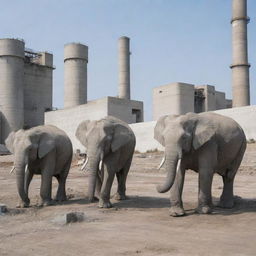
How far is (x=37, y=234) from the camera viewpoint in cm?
724

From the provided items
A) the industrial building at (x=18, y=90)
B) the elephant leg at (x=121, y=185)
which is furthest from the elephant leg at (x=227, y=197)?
the industrial building at (x=18, y=90)

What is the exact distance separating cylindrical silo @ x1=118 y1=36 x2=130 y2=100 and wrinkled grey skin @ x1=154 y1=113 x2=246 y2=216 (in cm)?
4658

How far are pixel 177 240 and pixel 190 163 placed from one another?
2921 millimetres

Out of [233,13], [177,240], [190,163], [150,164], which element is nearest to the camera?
[177,240]

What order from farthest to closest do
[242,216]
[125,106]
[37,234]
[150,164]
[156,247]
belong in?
[125,106] → [150,164] → [242,216] → [37,234] → [156,247]

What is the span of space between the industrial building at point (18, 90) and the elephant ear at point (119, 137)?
43.1 meters

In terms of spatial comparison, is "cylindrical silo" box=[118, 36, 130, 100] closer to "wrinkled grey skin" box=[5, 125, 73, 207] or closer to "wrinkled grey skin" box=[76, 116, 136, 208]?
"wrinkled grey skin" box=[5, 125, 73, 207]

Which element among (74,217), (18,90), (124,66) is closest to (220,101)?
(124,66)

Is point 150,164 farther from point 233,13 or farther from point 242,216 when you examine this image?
point 233,13

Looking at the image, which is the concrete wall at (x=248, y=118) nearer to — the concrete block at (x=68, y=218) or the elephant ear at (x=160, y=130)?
the elephant ear at (x=160, y=130)

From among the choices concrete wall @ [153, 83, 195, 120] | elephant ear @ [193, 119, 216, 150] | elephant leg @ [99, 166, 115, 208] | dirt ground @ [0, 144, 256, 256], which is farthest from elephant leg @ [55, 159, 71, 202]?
concrete wall @ [153, 83, 195, 120]

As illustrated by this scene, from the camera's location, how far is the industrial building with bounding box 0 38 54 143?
2062 inches

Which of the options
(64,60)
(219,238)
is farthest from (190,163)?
(64,60)

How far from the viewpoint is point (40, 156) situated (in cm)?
1073
